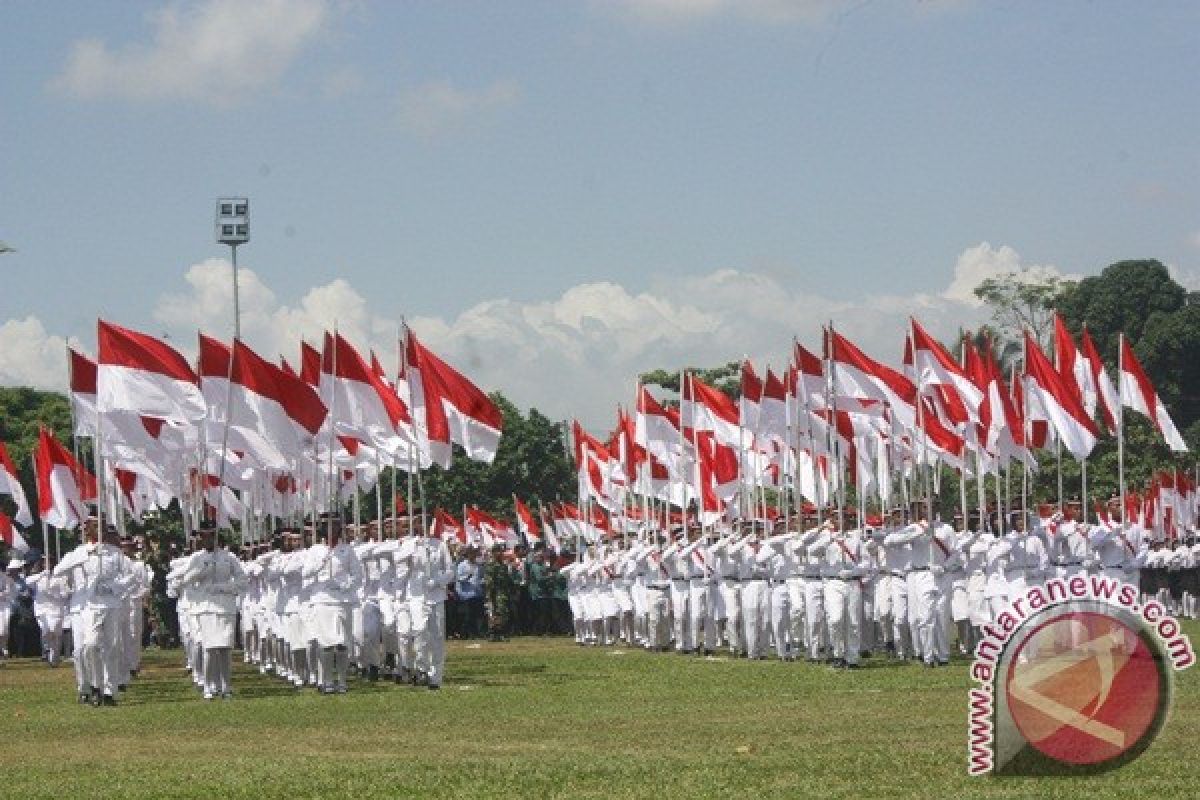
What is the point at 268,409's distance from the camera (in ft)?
94.3

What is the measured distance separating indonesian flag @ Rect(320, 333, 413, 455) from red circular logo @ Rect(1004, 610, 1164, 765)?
18682mm

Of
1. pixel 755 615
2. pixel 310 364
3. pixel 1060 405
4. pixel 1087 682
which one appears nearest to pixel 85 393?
pixel 310 364

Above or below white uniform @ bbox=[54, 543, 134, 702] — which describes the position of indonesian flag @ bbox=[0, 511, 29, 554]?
above

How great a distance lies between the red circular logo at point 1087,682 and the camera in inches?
472

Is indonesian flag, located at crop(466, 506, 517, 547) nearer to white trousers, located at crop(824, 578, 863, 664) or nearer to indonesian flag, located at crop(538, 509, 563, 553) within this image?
indonesian flag, located at crop(538, 509, 563, 553)

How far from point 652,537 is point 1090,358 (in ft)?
43.1

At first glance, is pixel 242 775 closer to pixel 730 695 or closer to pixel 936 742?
pixel 936 742

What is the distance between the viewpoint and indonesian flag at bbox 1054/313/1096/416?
1263 inches

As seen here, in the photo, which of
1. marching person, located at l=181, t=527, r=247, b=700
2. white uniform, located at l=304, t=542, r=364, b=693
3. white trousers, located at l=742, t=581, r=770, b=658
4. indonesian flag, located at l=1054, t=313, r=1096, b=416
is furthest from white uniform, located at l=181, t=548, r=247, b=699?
indonesian flag, located at l=1054, t=313, r=1096, b=416

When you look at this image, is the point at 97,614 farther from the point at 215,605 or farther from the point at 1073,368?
the point at 1073,368

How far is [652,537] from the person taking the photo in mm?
44250

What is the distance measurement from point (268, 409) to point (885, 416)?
37.3 ft

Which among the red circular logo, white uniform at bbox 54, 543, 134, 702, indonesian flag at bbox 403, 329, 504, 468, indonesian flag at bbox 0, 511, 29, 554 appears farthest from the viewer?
indonesian flag at bbox 0, 511, 29, 554

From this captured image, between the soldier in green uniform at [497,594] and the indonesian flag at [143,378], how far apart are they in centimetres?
2086
